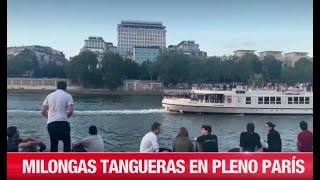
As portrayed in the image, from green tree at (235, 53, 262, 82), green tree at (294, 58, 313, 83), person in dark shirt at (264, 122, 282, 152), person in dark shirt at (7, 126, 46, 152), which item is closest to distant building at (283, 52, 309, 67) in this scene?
green tree at (294, 58, 313, 83)

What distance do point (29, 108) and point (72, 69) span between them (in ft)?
1.95

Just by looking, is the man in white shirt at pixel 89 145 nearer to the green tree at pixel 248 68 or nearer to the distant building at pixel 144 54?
the distant building at pixel 144 54

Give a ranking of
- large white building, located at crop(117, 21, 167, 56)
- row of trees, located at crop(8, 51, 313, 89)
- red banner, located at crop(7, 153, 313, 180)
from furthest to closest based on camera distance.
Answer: row of trees, located at crop(8, 51, 313, 89), large white building, located at crop(117, 21, 167, 56), red banner, located at crop(7, 153, 313, 180)

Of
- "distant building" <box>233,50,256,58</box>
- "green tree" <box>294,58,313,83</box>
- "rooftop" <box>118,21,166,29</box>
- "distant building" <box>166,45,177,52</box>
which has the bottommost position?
"green tree" <box>294,58,313,83</box>

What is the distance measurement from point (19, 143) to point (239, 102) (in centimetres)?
224

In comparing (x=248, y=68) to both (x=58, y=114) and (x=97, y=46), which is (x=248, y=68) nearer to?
(x=97, y=46)

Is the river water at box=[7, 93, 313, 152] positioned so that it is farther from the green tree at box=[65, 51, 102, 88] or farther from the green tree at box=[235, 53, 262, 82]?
the green tree at box=[235, 53, 262, 82]

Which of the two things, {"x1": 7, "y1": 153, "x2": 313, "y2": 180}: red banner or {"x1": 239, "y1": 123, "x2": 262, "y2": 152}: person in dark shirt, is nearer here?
{"x1": 7, "y1": 153, "x2": 313, "y2": 180}: red banner

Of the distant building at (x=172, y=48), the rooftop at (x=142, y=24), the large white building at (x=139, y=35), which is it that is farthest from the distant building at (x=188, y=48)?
the rooftop at (x=142, y=24)

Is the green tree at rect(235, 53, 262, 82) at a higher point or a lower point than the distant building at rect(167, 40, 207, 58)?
lower

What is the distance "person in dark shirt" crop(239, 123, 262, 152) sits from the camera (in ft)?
15.4

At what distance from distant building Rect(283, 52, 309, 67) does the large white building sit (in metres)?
1.27

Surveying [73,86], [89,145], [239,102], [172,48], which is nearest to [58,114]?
[73,86]

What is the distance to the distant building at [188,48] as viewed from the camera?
4.89 m
